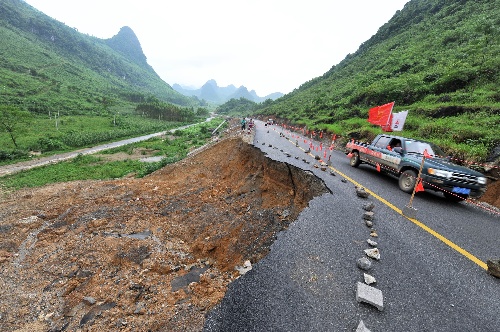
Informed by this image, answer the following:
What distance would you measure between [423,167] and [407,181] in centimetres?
74

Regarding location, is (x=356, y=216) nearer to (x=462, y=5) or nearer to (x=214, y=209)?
(x=214, y=209)

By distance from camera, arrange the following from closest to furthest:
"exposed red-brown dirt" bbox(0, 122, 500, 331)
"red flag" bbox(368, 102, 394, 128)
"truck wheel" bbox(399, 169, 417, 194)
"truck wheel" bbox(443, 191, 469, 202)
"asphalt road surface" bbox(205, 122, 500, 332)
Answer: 1. "asphalt road surface" bbox(205, 122, 500, 332)
2. "exposed red-brown dirt" bbox(0, 122, 500, 331)
3. "truck wheel" bbox(443, 191, 469, 202)
4. "truck wheel" bbox(399, 169, 417, 194)
5. "red flag" bbox(368, 102, 394, 128)

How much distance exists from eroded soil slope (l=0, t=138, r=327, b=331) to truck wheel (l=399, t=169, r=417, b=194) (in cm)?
274

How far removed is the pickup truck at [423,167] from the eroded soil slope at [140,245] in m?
2.92

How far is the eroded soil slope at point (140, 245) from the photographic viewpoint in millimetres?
4066

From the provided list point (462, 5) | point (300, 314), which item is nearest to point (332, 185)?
point (300, 314)

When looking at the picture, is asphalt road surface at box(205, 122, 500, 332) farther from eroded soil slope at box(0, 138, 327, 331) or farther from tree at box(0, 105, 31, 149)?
tree at box(0, 105, 31, 149)

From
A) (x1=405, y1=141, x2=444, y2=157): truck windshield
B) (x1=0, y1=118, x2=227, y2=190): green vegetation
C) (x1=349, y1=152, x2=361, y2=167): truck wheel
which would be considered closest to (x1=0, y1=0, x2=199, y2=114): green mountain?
(x1=0, y1=118, x2=227, y2=190): green vegetation

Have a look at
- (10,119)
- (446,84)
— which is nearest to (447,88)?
(446,84)

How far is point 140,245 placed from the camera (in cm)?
662

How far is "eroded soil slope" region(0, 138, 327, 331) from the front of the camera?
160 inches

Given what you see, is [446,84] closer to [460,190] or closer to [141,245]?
[460,190]

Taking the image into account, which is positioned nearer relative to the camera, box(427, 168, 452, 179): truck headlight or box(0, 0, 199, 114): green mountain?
box(427, 168, 452, 179): truck headlight

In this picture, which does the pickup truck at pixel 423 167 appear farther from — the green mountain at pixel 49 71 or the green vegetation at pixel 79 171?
the green mountain at pixel 49 71
